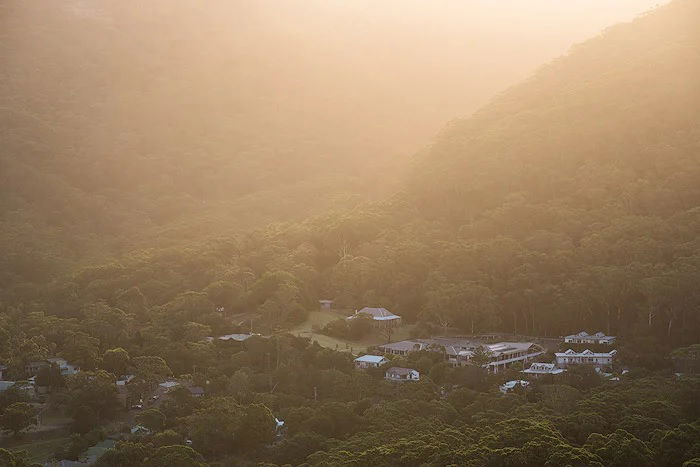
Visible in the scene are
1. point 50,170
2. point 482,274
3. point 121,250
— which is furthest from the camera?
point 50,170

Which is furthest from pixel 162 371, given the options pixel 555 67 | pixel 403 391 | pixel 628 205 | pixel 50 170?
pixel 50 170

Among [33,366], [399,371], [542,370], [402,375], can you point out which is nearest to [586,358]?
[542,370]

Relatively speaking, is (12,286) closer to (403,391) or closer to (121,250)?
(121,250)

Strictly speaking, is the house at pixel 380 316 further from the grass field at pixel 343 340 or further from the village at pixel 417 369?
the village at pixel 417 369

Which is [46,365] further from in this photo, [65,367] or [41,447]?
[41,447]

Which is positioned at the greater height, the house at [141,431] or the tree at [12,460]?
the tree at [12,460]

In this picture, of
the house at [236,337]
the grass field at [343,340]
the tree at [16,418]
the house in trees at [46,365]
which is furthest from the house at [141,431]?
the grass field at [343,340]

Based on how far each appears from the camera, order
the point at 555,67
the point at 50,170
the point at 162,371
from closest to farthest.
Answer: the point at 162,371 < the point at 555,67 < the point at 50,170
